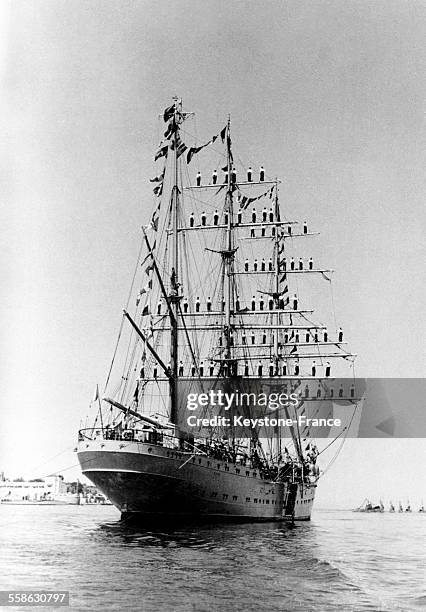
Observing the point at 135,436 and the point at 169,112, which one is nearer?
the point at 169,112

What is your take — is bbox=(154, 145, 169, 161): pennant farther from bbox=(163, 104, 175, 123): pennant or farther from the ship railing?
the ship railing

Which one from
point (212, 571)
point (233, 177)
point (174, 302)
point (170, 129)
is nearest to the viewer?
point (212, 571)

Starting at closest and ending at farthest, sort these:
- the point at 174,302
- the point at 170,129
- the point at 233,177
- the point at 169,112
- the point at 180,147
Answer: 1. the point at 169,112
2. the point at 170,129
3. the point at 180,147
4. the point at 174,302
5. the point at 233,177

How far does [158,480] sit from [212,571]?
17.9m

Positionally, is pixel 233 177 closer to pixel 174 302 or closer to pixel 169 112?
pixel 174 302

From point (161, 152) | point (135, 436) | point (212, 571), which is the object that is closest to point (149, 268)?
point (161, 152)

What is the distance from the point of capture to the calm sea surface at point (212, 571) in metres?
18.0

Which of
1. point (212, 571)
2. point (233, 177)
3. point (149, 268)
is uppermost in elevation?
point (233, 177)

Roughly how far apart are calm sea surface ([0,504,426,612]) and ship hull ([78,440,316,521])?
5429mm

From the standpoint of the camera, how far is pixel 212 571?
2202cm

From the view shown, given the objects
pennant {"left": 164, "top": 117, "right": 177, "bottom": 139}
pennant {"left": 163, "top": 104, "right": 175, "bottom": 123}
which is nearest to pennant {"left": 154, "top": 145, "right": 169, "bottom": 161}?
pennant {"left": 164, "top": 117, "right": 177, "bottom": 139}

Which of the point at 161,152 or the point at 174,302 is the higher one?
the point at 161,152

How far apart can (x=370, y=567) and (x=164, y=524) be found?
17054mm

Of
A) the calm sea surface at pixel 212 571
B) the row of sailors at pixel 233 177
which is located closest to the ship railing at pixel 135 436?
the calm sea surface at pixel 212 571
